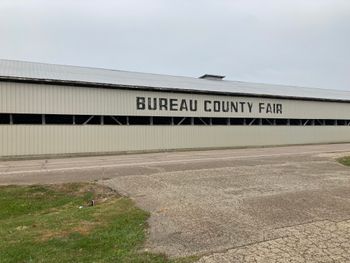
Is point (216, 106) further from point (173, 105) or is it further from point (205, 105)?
point (173, 105)

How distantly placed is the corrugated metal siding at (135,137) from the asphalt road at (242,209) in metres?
9.53

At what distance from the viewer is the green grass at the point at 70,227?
5719 mm

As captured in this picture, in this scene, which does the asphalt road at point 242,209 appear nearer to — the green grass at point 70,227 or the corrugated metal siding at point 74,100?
the green grass at point 70,227

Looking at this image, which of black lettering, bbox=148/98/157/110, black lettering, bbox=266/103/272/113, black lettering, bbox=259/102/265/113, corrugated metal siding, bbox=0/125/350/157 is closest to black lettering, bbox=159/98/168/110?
black lettering, bbox=148/98/157/110

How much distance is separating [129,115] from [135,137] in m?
1.59

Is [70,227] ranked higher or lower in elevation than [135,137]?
lower

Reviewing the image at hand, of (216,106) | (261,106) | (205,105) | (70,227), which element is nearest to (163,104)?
(205,105)

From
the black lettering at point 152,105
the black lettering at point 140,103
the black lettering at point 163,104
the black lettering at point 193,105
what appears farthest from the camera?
the black lettering at point 193,105

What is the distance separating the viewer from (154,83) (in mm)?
30969

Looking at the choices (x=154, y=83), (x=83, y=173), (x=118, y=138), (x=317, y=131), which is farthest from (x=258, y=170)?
(x=317, y=131)

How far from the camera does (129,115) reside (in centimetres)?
2797

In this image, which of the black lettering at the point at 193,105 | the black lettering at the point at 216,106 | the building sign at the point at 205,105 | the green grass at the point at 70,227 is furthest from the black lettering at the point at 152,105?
the green grass at the point at 70,227

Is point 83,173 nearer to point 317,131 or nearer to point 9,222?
point 9,222

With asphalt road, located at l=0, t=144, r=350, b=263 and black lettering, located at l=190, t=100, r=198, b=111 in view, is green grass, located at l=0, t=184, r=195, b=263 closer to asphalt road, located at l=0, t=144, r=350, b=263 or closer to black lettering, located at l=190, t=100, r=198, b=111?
asphalt road, located at l=0, t=144, r=350, b=263
